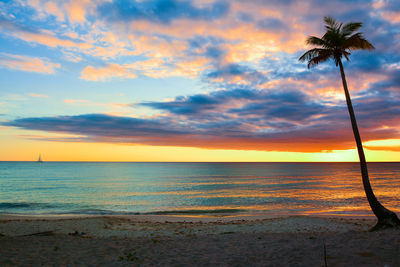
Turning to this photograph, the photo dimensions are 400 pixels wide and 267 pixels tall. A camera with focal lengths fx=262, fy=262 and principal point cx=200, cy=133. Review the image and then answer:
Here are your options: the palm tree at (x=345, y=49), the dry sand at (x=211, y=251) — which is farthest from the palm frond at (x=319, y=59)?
the dry sand at (x=211, y=251)

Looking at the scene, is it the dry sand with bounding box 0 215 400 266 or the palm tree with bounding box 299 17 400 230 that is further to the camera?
the palm tree with bounding box 299 17 400 230

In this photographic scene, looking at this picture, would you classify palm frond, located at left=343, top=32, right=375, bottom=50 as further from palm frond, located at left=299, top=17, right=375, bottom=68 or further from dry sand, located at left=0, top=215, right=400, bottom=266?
dry sand, located at left=0, top=215, right=400, bottom=266

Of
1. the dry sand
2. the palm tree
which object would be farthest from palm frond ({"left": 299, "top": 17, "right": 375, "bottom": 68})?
the dry sand

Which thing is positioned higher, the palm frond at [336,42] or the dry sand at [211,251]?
the palm frond at [336,42]

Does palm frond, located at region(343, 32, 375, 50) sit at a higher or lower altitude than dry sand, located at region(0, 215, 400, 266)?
higher

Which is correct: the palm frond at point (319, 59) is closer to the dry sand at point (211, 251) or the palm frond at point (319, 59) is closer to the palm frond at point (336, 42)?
the palm frond at point (336, 42)

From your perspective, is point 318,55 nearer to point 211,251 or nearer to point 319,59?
point 319,59

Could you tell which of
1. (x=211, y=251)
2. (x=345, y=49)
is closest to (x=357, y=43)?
(x=345, y=49)

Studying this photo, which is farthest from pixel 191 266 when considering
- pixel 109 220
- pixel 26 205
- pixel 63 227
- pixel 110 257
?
pixel 26 205

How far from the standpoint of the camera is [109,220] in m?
23.1

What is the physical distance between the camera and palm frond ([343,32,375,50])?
15516mm

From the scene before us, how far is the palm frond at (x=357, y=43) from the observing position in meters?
15.5

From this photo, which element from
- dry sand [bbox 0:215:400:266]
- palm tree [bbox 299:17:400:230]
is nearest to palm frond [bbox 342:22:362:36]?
palm tree [bbox 299:17:400:230]

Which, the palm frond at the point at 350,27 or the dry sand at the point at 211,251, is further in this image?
the palm frond at the point at 350,27
